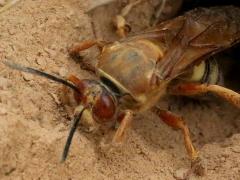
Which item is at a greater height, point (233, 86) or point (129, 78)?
point (129, 78)

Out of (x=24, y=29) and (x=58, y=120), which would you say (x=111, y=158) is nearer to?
(x=58, y=120)

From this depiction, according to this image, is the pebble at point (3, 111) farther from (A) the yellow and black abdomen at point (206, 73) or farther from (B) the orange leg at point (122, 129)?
(A) the yellow and black abdomen at point (206, 73)

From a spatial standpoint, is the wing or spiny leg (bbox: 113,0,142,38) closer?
the wing

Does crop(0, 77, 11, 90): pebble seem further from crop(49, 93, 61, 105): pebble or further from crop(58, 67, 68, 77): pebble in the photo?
crop(58, 67, 68, 77): pebble

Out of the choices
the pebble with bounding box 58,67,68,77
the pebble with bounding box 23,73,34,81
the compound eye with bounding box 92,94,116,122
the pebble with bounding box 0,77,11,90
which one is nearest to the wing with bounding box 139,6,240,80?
the compound eye with bounding box 92,94,116,122

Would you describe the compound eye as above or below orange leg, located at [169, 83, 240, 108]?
above

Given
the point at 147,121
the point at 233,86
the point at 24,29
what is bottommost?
the point at 233,86

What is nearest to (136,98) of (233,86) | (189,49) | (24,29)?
(189,49)
